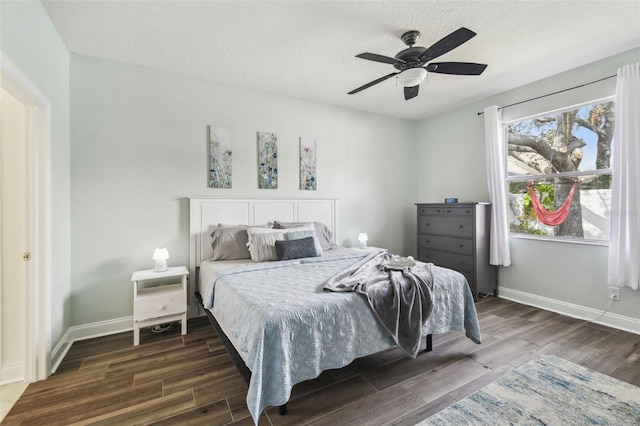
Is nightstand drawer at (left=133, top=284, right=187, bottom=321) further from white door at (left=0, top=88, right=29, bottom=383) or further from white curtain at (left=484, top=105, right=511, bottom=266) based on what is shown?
white curtain at (left=484, top=105, right=511, bottom=266)

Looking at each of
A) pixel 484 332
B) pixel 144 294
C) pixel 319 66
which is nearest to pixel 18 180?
pixel 144 294

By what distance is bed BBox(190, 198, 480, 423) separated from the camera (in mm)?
1522

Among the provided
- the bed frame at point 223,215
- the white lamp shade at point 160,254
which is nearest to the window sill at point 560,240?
the bed frame at point 223,215

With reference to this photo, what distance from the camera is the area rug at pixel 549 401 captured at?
163 centimetres

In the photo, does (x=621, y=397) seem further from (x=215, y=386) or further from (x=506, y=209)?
(x=215, y=386)

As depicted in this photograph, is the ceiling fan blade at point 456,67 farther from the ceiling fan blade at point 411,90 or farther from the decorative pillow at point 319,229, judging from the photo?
the decorative pillow at point 319,229

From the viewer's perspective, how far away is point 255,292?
6.32ft

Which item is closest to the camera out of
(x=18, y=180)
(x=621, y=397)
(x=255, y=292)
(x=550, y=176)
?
(x=621, y=397)

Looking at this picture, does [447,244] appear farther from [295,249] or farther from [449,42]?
[449,42]

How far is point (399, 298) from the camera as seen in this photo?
6.54 ft

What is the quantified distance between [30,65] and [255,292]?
2.19m

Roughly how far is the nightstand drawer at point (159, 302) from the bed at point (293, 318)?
27 cm

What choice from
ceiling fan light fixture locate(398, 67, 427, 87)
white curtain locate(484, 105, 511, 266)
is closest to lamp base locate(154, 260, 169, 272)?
ceiling fan light fixture locate(398, 67, 427, 87)

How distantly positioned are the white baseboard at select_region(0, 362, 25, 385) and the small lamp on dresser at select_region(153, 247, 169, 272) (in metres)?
1.10
